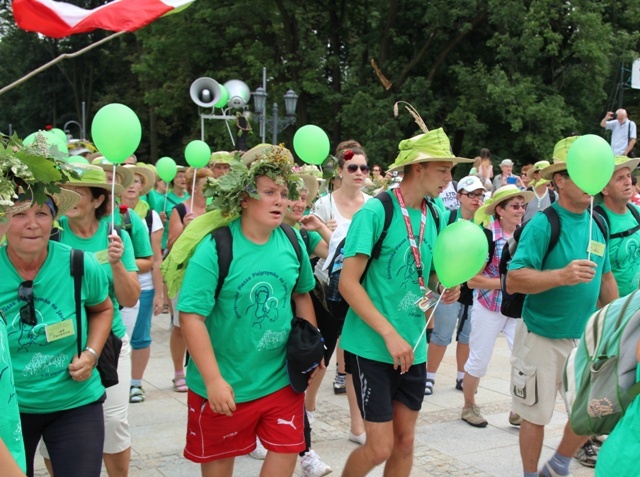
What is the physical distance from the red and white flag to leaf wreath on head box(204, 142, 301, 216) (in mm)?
3782

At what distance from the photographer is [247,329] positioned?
378 cm

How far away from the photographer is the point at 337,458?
17.9ft

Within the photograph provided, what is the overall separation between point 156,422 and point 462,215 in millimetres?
3411

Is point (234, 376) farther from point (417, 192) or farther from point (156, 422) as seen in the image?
point (156, 422)

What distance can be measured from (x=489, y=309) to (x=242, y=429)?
316cm

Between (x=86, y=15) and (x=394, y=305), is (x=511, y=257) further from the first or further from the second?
(x=86, y=15)

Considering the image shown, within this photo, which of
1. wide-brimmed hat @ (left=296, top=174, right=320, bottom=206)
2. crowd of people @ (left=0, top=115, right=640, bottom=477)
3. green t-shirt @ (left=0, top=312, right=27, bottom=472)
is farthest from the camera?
wide-brimmed hat @ (left=296, top=174, right=320, bottom=206)

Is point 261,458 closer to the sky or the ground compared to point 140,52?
closer to the ground

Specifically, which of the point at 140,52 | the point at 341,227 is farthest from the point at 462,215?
the point at 140,52

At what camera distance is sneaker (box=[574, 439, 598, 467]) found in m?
5.38

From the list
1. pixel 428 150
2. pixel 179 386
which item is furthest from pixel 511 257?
pixel 179 386

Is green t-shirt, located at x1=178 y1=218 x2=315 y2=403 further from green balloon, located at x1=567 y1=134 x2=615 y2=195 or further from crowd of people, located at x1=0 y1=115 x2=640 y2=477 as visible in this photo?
green balloon, located at x1=567 y1=134 x2=615 y2=195

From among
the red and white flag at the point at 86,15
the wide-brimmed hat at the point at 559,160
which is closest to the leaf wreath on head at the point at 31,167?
the wide-brimmed hat at the point at 559,160

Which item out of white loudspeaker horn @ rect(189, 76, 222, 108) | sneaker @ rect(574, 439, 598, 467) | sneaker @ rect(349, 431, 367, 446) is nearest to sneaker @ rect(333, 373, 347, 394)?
sneaker @ rect(349, 431, 367, 446)
